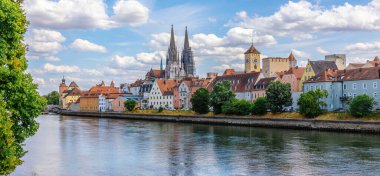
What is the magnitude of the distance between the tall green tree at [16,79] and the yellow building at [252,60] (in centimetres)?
11410

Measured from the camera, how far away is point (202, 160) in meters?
31.6

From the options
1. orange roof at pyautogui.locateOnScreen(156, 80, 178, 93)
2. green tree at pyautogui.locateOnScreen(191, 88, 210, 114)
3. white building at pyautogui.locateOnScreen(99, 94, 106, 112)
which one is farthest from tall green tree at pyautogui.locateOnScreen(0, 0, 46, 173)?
white building at pyautogui.locateOnScreen(99, 94, 106, 112)

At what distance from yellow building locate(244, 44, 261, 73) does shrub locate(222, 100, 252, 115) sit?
57.3m

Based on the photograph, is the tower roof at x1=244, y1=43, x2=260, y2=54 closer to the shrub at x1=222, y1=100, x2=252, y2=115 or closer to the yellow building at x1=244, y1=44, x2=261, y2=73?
the yellow building at x1=244, y1=44, x2=261, y2=73

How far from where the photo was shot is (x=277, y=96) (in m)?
65.7

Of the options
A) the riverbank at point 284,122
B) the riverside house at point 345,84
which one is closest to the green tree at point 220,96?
the riverbank at point 284,122

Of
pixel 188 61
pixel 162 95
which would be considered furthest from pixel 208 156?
pixel 188 61

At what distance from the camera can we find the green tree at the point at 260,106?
6700cm

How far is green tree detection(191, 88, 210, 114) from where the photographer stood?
261 feet

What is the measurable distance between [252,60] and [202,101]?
5266 centimetres

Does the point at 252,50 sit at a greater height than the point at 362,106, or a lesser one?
greater

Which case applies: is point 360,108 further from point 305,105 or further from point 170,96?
point 170,96

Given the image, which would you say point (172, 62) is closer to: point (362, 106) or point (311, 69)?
point (311, 69)

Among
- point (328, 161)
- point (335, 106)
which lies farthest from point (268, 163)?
point (335, 106)
